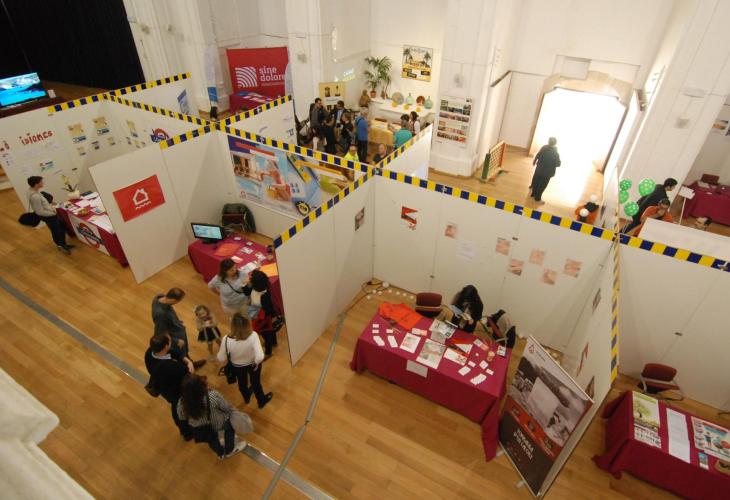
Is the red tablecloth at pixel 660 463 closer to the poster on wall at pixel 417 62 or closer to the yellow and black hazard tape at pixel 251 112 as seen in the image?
the yellow and black hazard tape at pixel 251 112

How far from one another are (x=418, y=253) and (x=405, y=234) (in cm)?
35

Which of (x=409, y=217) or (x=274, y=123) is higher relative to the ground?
(x=274, y=123)

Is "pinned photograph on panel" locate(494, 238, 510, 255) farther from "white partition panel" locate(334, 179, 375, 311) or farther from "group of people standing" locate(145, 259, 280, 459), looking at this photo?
"group of people standing" locate(145, 259, 280, 459)

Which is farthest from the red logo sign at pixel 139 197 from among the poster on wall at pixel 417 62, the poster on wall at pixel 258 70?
the poster on wall at pixel 417 62

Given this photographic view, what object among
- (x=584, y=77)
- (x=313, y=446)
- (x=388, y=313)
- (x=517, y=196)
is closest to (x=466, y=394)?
(x=388, y=313)

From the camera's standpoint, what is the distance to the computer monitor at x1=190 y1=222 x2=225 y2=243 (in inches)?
246

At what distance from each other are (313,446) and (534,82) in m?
9.10

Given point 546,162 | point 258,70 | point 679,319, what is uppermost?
point 258,70

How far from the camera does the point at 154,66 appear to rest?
39.5 feet

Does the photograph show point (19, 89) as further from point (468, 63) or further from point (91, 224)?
point (468, 63)

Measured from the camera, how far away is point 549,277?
519cm

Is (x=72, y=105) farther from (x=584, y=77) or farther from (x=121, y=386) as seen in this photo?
(x=584, y=77)

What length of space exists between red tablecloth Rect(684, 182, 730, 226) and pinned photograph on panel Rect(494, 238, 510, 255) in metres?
5.57

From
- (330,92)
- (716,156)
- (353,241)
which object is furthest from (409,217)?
(716,156)
